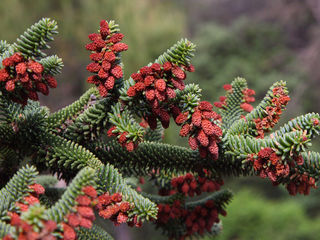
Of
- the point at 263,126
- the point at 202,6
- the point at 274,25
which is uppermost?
the point at 202,6

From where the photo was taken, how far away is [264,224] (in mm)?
4562

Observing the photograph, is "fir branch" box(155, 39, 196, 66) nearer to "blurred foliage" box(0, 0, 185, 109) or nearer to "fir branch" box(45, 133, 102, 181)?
"fir branch" box(45, 133, 102, 181)

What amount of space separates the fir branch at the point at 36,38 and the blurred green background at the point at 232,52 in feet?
6.08

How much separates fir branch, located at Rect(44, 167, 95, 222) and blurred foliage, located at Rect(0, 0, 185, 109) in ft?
14.9

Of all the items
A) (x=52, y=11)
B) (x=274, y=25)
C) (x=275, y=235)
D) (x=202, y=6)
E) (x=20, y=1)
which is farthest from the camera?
(x=202, y=6)

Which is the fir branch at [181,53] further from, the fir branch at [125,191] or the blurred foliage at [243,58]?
the blurred foliage at [243,58]

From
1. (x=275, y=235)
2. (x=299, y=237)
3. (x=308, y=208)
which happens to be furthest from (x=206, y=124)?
(x=308, y=208)

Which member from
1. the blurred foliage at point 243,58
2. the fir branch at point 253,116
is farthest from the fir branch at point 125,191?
the blurred foliage at point 243,58

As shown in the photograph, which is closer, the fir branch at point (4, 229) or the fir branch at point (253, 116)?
the fir branch at point (4, 229)

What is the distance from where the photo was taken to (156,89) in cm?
61

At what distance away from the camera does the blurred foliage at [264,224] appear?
4.48 meters

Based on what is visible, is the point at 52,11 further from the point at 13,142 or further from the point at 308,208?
the point at 308,208

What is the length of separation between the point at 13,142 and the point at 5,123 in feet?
0.17

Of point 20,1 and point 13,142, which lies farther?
point 20,1
